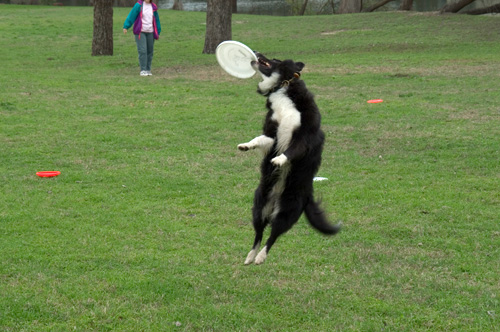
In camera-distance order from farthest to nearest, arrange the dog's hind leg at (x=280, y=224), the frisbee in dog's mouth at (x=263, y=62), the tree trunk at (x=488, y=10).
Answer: the tree trunk at (x=488, y=10), the frisbee in dog's mouth at (x=263, y=62), the dog's hind leg at (x=280, y=224)

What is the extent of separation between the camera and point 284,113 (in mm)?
4816

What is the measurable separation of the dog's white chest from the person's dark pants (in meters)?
11.8

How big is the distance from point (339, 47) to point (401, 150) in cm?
1334

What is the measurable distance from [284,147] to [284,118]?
0.22m

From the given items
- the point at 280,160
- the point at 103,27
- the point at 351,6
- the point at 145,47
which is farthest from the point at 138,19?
the point at 351,6

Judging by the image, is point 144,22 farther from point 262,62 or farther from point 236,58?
point 262,62

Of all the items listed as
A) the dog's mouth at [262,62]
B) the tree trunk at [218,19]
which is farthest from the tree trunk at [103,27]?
the dog's mouth at [262,62]

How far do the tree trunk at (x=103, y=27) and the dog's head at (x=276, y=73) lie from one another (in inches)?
620

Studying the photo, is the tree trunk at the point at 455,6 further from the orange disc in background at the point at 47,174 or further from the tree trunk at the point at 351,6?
the orange disc in background at the point at 47,174

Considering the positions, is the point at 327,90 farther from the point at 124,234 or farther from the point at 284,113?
the point at 284,113

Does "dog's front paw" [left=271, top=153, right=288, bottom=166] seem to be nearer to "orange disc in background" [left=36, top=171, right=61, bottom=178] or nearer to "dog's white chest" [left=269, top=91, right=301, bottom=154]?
"dog's white chest" [left=269, top=91, right=301, bottom=154]

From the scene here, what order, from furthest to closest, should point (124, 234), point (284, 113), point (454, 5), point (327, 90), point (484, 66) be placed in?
point (454, 5) < point (484, 66) < point (327, 90) < point (124, 234) < point (284, 113)

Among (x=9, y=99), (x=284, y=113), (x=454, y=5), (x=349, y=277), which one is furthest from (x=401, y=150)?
(x=454, y=5)

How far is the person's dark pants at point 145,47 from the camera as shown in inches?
634
